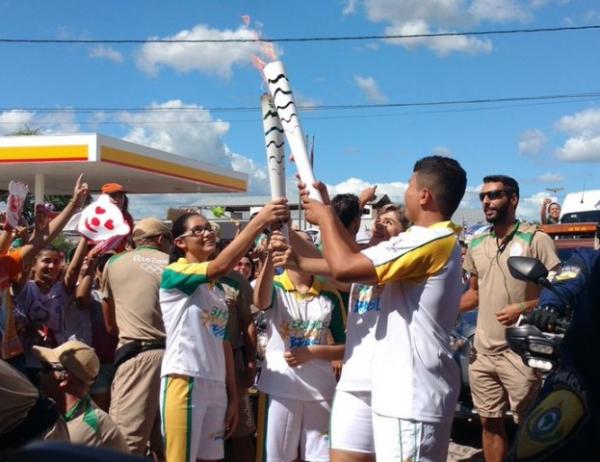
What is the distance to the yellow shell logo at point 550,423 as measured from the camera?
67.4 inches

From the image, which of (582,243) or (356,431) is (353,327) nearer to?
(356,431)

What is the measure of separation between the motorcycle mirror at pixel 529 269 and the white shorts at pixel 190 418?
6.03ft

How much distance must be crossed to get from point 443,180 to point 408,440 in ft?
3.59

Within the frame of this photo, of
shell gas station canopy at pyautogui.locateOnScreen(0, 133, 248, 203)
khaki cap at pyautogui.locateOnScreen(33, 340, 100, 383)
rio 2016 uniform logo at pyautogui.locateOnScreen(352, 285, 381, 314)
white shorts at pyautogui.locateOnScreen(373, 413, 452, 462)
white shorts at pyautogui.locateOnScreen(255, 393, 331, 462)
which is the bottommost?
white shorts at pyautogui.locateOnScreen(255, 393, 331, 462)

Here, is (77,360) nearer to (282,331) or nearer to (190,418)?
(190,418)

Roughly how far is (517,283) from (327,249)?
2596 mm

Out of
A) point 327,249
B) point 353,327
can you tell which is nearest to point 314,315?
point 353,327

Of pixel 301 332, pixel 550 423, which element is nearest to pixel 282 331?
pixel 301 332

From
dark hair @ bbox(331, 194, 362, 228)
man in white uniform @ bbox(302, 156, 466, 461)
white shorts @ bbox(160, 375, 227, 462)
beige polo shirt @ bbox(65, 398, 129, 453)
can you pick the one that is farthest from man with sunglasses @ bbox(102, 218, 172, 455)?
man in white uniform @ bbox(302, 156, 466, 461)

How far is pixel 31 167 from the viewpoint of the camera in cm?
2153

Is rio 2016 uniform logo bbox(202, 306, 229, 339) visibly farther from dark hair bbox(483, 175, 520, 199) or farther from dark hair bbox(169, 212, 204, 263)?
dark hair bbox(483, 175, 520, 199)

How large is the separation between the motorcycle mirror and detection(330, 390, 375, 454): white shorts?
3.16 ft

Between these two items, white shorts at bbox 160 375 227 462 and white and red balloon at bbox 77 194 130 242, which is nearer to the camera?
white shorts at bbox 160 375 227 462

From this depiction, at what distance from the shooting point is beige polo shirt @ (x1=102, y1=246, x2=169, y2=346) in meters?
4.83
